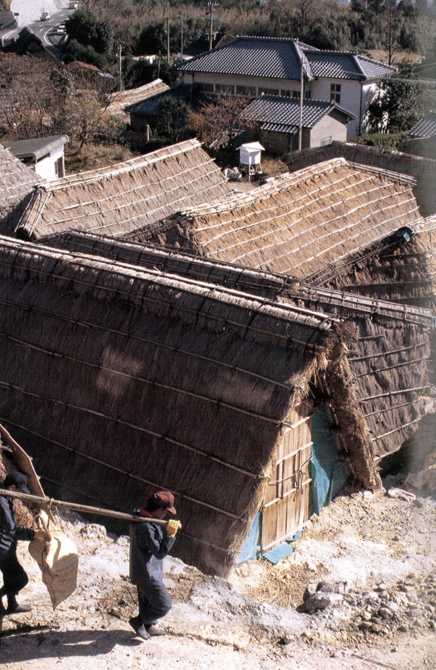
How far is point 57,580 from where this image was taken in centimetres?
587

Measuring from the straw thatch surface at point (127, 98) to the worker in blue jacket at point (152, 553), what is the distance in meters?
30.5

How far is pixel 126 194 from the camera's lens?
15570mm

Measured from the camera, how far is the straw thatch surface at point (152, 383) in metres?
7.25

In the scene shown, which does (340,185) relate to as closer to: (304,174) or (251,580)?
(304,174)

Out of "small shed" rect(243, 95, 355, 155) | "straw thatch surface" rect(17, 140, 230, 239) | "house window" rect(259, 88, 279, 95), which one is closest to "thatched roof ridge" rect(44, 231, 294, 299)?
"straw thatch surface" rect(17, 140, 230, 239)

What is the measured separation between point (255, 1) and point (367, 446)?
57915 mm

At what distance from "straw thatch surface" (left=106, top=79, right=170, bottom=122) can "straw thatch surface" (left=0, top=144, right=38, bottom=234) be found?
697 inches

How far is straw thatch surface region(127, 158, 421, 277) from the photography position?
13.2 meters

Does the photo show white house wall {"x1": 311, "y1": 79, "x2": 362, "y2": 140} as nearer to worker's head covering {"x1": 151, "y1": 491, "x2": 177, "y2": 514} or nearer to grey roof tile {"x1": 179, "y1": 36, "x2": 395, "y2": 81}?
grey roof tile {"x1": 179, "y1": 36, "x2": 395, "y2": 81}

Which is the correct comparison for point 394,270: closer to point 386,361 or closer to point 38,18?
point 386,361

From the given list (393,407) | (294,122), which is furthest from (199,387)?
(294,122)

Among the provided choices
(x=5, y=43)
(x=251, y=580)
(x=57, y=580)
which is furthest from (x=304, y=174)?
(x=5, y=43)

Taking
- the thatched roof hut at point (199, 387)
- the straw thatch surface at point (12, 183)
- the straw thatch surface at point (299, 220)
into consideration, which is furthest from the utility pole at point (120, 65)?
the thatched roof hut at point (199, 387)

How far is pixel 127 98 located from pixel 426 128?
563 inches
